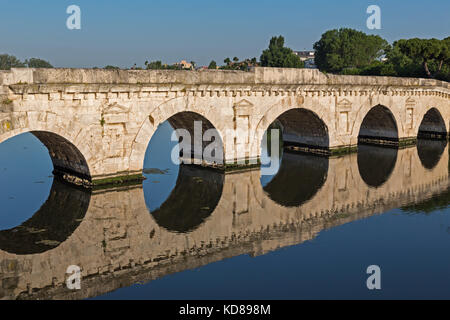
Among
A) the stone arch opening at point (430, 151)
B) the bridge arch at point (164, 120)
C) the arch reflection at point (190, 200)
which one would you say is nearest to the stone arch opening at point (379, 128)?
the stone arch opening at point (430, 151)

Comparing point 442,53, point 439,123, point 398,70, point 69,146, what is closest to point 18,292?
point 69,146

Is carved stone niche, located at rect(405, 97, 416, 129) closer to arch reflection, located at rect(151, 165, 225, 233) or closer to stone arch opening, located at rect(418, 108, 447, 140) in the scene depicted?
stone arch opening, located at rect(418, 108, 447, 140)

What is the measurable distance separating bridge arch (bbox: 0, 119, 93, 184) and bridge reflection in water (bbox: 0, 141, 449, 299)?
93cm

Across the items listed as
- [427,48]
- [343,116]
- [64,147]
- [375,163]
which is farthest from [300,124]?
[427,48]

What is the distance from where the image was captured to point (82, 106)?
18672 mm

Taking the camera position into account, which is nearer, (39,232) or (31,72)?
(39,232)

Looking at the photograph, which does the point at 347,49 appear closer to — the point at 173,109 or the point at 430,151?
the point at 430,151

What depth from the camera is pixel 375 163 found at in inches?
1107

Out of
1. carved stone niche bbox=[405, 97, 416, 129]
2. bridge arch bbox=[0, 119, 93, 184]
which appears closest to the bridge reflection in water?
bridge arch bbox=[0, 119, 93, 184]

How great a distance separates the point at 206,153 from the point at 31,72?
34.9ft

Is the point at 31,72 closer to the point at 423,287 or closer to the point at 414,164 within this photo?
the point at 423,287

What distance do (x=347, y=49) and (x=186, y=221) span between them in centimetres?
8006

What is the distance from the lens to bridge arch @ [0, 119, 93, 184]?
1717 centimetres
